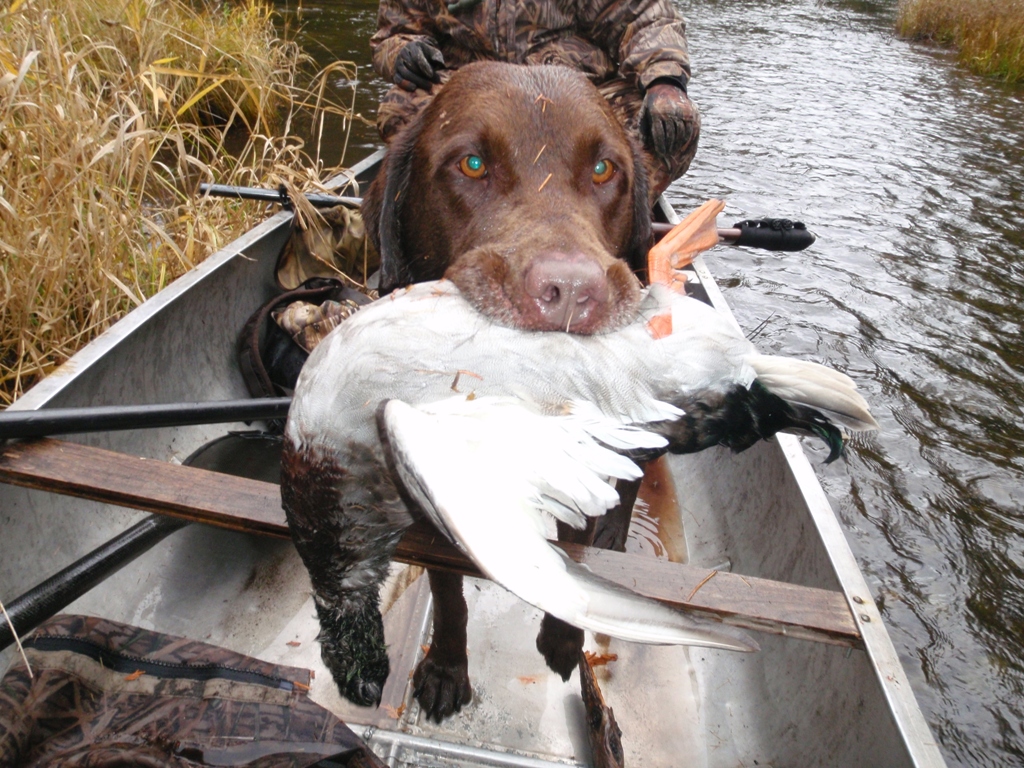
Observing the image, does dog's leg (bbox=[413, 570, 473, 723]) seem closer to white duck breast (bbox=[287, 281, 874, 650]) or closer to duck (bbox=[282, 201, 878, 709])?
duck (bbox=[282, 201, 878, 709])

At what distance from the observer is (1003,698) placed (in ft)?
9.57

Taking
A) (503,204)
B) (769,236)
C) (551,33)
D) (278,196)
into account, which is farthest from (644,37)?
(503,204)

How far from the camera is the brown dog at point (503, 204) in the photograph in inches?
66.6

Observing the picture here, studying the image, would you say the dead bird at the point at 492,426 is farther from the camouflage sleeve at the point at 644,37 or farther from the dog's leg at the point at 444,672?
the camouflage sleeve at the point at 644,37

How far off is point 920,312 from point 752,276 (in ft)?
4.23

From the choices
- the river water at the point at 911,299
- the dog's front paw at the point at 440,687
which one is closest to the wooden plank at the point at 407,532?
the dog's front paw at the point at 440,687

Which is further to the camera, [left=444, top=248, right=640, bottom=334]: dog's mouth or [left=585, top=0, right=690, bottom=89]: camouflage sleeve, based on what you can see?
[left=585, top=0, right=690, bottom=89]: camouflage sleeve

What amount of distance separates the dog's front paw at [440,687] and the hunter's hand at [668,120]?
2.23 meters

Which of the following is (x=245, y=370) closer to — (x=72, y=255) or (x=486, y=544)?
(x=72, y=255)

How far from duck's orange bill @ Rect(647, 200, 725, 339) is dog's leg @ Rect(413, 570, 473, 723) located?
1180mm

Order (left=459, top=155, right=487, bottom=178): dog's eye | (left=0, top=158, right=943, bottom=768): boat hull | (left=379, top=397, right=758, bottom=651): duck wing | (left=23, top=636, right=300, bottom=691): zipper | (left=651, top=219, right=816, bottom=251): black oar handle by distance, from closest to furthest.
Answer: (left=379, top=397, right=758, bottom=651): duck wing < (left=23, top=636, right=300, bottom=691): zipper < (left=0, top=158, right=943, bottom=768): boat hull < (left=459, top=155, right=487, bottom=178): dog's eye < (left=651, top=219, right=816, bottom=251): black oar handle

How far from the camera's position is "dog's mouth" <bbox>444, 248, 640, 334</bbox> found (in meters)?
1.47

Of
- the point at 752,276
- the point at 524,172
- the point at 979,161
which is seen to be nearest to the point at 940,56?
the point at 979,161

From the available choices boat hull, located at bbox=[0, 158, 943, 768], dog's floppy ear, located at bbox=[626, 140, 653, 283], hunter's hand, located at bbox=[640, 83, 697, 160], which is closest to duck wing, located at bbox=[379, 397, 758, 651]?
boat hull, located at bbox=[0, 158, 943, 768]
